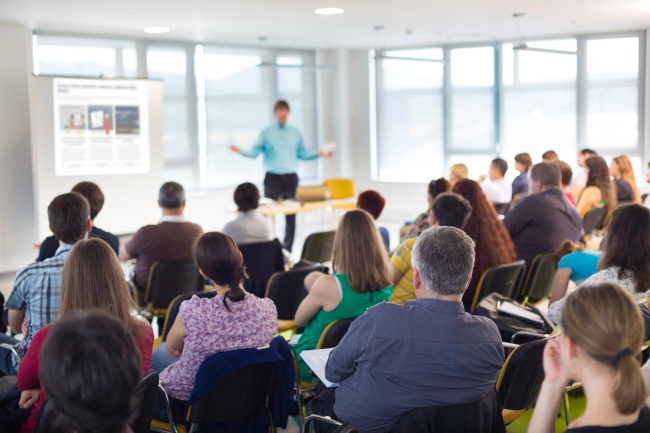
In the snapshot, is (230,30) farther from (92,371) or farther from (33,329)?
(92,371)

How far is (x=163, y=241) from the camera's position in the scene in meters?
4.24

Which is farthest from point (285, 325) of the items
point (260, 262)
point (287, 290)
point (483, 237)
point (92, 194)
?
point (92, 194)

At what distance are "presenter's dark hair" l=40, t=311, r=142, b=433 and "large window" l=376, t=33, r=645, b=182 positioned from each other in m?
8.47

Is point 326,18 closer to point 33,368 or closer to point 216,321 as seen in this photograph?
point 216,321

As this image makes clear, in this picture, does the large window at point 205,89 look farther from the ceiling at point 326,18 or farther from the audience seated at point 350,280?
the audience seated at point 350,280

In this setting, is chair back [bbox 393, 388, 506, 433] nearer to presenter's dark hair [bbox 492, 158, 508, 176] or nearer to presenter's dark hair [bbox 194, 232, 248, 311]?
presenter's dark hair [bbox 194, 232, 248, 311]

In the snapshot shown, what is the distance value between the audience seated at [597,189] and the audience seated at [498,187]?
39.7 inches

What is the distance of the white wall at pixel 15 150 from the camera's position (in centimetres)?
704

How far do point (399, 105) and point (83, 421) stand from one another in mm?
10272

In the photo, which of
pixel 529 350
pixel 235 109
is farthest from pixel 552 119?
pixel 529 350

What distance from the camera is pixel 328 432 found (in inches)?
83.4

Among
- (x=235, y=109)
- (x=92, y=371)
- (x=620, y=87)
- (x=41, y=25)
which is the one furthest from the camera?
(x=235, y=109)

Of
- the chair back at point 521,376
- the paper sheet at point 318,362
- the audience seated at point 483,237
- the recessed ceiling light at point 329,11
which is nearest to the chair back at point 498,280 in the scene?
the audience seated at point 483,237

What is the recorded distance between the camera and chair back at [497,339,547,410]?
2252mm
